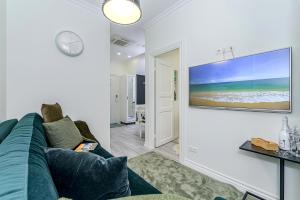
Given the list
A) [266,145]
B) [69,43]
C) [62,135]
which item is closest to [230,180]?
[266,145]

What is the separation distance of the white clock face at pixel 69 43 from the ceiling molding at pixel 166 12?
152cm

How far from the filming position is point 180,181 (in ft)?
6.69

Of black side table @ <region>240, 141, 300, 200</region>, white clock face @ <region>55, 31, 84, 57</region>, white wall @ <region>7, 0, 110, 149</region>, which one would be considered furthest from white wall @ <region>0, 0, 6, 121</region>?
black side table @ <region>240, 141, 300, 200</region>

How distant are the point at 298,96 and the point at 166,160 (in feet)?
6.64

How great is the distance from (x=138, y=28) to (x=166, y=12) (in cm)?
91

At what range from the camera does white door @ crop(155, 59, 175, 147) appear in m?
3.39

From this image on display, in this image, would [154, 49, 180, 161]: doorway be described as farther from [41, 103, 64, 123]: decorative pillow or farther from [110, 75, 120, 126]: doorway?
[110, 75, 120, 126]: doorway

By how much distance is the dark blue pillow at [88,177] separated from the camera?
708 mm

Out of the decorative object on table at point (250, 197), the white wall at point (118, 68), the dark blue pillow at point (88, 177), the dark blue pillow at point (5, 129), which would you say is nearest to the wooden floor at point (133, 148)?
the decorative object on table at point (250, 197)

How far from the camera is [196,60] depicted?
A: 2.35 meters

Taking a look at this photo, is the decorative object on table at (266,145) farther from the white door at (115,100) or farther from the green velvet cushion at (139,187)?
the white door at (115,100)

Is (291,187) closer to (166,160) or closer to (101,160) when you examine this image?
(166,160)

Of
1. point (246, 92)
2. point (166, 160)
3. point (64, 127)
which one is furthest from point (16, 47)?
point (246, 92)

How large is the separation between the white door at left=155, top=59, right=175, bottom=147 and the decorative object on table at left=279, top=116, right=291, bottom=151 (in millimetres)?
2216
